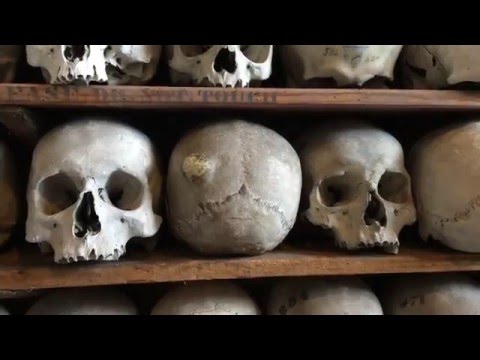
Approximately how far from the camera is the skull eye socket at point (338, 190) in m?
1.10

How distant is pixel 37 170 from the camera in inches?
39.1

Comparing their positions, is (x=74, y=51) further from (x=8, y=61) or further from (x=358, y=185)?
(x=358, y=185)

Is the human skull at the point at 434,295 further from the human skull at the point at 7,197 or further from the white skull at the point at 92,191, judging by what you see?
the human skull at the point at 7,197

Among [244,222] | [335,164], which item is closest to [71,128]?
[244,222]

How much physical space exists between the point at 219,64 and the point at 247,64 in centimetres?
5

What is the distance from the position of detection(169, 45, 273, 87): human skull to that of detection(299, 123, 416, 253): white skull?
0.69 ft

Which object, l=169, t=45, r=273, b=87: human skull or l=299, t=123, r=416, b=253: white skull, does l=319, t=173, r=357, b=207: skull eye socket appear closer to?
l=299, t=123, r=416, b=253: white skull

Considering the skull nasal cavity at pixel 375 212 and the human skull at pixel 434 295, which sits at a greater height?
the skull nasal cavity at pixel 375 212

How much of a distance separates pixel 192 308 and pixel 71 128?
411mm

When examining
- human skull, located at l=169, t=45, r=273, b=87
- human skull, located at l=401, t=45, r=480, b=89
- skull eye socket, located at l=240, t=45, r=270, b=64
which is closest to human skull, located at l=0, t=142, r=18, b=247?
human skull, located at l=169, t=45, r=273, b=87

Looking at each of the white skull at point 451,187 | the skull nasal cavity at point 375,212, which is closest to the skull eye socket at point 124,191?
the skull nasal cavity at point 375,212

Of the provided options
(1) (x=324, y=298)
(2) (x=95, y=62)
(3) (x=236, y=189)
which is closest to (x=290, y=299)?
(1) (x=324, y=298)

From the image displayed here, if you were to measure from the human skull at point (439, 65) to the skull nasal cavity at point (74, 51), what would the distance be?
26.7 inches
